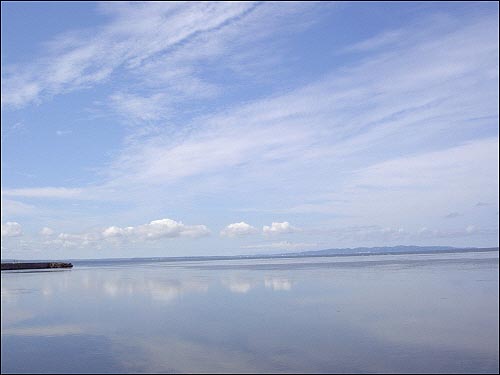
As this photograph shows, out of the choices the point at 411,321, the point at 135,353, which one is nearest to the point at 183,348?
the point at 135,353

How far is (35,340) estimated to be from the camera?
25.4 meters

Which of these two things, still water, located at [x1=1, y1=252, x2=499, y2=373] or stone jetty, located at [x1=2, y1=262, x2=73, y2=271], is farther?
stone jetty, located at [x1=2, y1=262, x2=73, y2=271]

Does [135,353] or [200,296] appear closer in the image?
[135,353]

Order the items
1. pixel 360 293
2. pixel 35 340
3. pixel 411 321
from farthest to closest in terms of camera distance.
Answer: pixel 360 293, pixel 411 321, pixel 35 340

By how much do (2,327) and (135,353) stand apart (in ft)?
42.5

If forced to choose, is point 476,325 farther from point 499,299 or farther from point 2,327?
point 2,327

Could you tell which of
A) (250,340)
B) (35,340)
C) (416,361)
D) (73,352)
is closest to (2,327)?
(35,340)

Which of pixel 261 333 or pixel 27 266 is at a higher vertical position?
pixel 27 266

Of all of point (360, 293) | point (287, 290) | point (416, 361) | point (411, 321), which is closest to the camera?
point (416, 361)

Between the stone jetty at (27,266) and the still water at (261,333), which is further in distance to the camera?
the stone jetty at (27,266)

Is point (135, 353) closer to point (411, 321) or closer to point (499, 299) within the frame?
point (411, 321)

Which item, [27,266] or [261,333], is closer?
[261,333]

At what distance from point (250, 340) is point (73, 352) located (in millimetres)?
8383

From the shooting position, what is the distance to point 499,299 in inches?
1427
